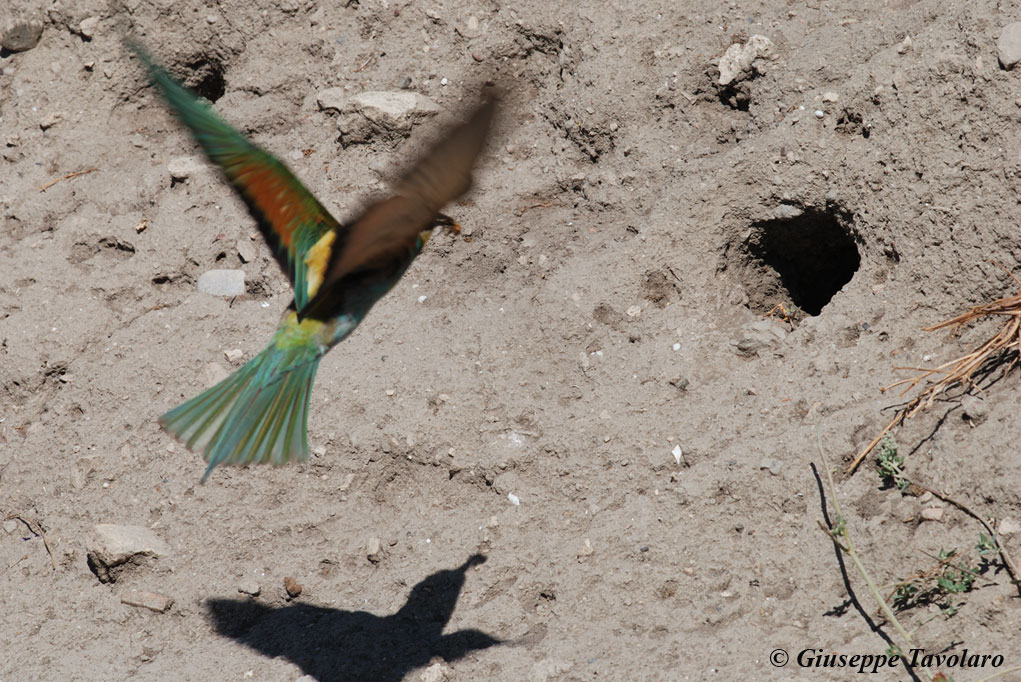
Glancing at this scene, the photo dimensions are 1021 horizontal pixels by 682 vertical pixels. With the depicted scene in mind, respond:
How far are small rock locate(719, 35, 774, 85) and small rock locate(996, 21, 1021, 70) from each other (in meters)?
0.74

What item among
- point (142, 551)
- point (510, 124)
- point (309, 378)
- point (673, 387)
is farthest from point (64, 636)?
point (510, 124)

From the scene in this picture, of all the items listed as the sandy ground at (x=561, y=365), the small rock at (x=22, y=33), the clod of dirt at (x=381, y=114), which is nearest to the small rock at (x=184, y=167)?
the sandy ground at (x=561, y=365)

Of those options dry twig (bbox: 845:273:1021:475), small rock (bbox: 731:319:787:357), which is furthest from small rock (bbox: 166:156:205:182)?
dry twig (bbox: 845:273:1021:475)

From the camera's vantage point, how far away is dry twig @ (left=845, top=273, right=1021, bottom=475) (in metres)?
2.82

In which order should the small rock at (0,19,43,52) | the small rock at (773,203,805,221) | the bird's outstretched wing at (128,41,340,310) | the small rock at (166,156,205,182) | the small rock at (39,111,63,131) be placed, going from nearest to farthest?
the bird's outstretched wing at (128,41,340,310) < the small rock at (773,203,805,221) < the small rock at (166,156,205,182) < the small rock at (39,111,63,131) < the small rock at (0,19,43,52)

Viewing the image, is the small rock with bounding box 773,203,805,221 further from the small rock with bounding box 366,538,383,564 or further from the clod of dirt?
the small rock with bounding box 366,538,383,564

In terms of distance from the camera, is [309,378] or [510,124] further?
[510,124]

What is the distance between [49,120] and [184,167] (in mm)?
757

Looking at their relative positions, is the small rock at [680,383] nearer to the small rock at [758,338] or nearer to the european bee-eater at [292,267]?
the small rock at [758,338]

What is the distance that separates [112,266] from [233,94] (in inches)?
34.0

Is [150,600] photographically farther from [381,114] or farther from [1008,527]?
[1008,527]

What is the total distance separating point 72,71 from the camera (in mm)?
4457

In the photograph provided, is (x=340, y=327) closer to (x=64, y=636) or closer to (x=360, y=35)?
(x=64, y=636)

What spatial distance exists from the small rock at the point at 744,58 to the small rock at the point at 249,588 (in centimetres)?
223
